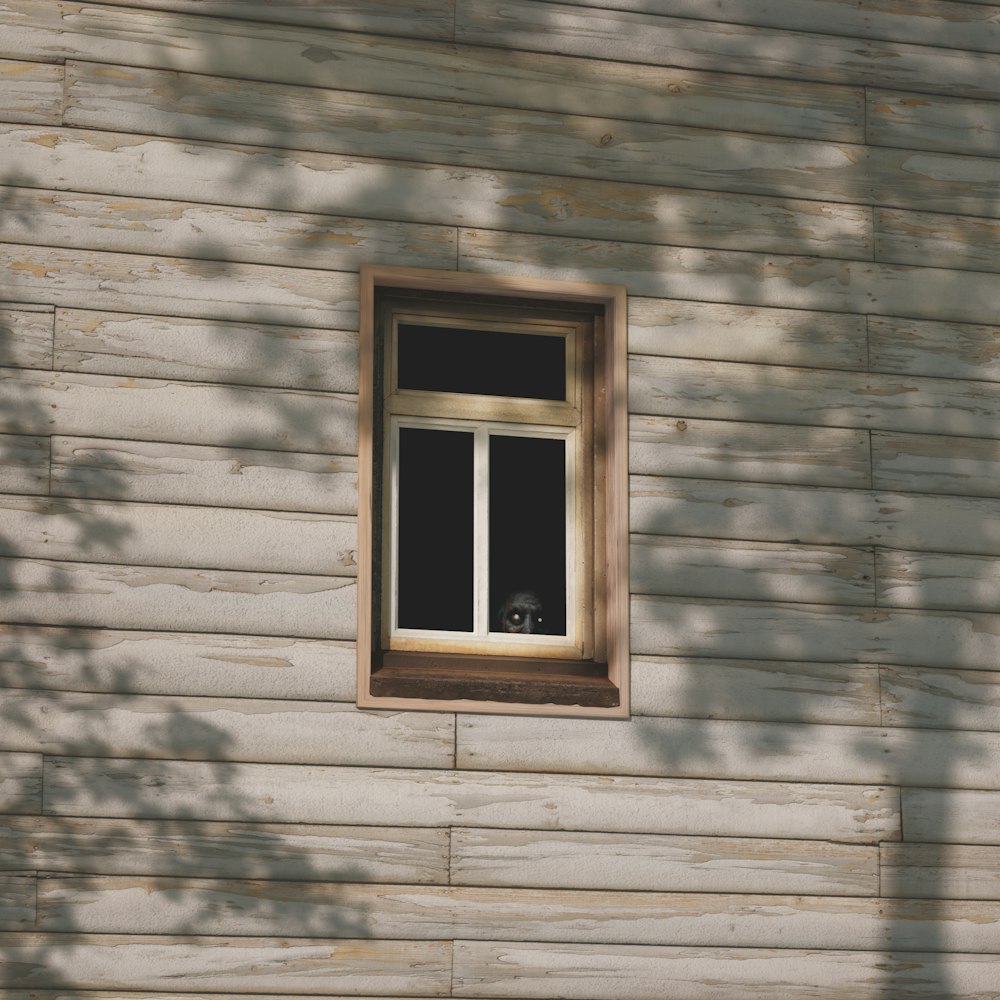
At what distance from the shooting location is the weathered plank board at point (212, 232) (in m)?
5.35

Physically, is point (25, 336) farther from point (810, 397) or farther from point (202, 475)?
point (810, 397)

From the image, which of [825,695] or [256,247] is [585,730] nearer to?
[825,695]

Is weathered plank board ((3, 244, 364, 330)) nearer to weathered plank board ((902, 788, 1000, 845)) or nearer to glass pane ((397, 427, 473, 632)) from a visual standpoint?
glass pane ((397, 427, 473, 632))

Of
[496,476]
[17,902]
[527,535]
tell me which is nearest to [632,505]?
[527,535]

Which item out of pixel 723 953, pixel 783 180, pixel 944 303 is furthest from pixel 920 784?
pixel 783 180

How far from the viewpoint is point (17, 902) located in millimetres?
4969

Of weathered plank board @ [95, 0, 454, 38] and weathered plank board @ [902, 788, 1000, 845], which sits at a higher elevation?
weathered plank board @ [95, 0, 454, 38]

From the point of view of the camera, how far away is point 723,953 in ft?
17.6

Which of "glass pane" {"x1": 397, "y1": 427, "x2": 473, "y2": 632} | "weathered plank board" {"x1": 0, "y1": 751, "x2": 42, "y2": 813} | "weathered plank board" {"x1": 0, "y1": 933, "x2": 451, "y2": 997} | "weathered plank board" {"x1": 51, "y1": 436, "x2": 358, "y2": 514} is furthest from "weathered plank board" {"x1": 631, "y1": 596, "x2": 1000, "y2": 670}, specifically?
"weathered plank board" {"x1": 0, "y1": 751, "x2": 42, "y2": 813}

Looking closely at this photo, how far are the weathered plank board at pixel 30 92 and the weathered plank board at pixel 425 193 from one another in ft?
0.17

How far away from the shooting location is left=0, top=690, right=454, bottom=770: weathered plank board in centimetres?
509

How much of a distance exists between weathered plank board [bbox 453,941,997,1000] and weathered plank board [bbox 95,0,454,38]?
3.12 metres

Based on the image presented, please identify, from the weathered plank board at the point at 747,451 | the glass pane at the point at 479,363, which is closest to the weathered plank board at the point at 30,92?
the glass pane at the point at 479,363

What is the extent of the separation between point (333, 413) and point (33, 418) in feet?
3.17
